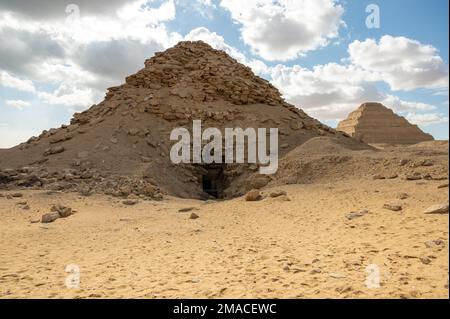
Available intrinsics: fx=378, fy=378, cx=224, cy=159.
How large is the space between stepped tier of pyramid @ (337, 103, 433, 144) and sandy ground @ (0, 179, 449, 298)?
4820cm

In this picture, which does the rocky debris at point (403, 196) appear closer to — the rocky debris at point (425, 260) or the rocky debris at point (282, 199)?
the rocky debris at point (282, 199)

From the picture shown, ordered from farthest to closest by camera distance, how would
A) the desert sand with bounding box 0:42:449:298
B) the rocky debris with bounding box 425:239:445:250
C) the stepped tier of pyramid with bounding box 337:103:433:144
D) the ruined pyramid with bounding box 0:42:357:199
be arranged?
1. the stepped tier of pyramid with bounding box 337:103:433:144
2. the ruined pyramid with bounding box 0:42:357:199
3. the rocky debris with bounding box 425:239:445:250
4. the desert sand with bounding box 0:42:449:298

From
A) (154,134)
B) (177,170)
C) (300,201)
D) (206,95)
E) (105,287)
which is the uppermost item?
(206,95)

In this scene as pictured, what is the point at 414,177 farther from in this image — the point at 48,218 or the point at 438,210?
the point at 48,218

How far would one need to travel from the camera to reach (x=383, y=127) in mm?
54500

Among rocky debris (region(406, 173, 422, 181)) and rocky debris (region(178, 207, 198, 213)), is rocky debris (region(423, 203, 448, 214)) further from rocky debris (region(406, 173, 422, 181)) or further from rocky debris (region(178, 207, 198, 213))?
rocky debris (region(178, 207, 198, 213))

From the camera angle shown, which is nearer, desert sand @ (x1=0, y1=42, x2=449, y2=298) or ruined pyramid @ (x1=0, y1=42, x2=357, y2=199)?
desert sand @ (x1=0, y1=42, x2=449, y2=298)

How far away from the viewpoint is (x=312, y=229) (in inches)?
238

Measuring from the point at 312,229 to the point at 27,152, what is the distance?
14.4 m

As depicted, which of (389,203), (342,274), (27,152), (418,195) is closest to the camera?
(342,274)

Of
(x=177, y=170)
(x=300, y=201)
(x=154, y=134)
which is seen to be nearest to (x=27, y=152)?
(x=154, y=134)

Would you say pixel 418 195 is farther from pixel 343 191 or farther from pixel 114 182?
pixel 114 182

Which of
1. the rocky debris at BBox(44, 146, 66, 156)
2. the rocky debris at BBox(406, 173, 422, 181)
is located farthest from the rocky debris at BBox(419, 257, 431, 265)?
the rocky debris at BBox(44, 146, 66, 156)

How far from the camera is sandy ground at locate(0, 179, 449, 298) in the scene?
3.64m
